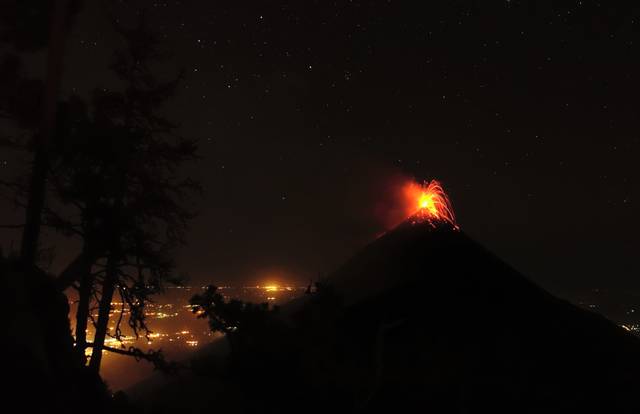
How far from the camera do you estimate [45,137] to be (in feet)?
41.1

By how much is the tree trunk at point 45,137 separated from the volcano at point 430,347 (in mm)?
5562

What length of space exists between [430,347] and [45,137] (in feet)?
41.1

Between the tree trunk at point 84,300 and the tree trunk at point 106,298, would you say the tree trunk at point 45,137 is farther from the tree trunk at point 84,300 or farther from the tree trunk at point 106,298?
the tree trunk at point 106,298

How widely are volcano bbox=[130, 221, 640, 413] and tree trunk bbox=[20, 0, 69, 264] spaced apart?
556cm

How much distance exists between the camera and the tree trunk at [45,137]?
40.9ft

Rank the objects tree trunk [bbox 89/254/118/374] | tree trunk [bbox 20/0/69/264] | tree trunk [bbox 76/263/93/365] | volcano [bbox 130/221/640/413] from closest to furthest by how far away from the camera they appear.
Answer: volcano [bbox 130/221/640/413]
tree trunk [bbox 20/0/69/264]
tree trunk [bbox 76/263/93/365]
tree trunk [bbox 89/254/118/374]

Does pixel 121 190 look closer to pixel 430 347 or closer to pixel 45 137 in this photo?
pixel 45 137

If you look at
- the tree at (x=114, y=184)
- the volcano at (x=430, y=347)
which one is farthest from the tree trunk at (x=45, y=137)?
the volcano at (x=430, y=347)

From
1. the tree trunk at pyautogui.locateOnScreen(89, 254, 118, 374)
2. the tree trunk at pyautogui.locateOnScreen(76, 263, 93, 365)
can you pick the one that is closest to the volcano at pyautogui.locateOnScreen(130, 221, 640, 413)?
the tree trunk at pyautogui.locateOnScreen(89, 254, 118, 374)

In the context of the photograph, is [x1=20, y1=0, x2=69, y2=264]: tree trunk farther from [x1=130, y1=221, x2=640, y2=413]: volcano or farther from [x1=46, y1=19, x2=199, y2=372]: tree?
[x1=130, y1=221, x2=640, y2=413]: volcano

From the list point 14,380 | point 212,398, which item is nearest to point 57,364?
point 14,380

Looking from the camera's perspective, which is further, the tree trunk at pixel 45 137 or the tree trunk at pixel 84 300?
the tree trunk at pixel 84 300

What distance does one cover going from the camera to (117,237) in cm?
1427

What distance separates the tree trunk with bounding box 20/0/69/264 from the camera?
40.9 ft
